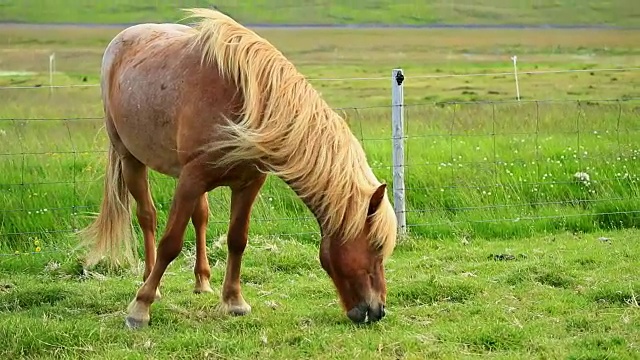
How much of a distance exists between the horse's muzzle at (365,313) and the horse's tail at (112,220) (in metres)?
1.93

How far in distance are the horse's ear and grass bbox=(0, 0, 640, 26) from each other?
1161 cm

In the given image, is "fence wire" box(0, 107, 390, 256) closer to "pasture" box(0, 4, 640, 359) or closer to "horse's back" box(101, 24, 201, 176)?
"pasture" box(0, 4, 640, 359)

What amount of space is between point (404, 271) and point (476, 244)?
1.10 meters

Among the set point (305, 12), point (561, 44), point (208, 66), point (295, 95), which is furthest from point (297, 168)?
point (305, 12)

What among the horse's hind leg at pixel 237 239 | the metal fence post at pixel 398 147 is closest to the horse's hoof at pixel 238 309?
the horse's hind leg at pixel 237 239

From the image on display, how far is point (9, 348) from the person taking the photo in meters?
3.85

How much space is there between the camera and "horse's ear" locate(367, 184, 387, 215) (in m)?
3.89

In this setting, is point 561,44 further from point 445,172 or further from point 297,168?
point 297,168

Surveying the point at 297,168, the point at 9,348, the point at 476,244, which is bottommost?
the point at 476,244

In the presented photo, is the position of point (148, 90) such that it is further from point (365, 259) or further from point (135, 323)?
point (365, 259)

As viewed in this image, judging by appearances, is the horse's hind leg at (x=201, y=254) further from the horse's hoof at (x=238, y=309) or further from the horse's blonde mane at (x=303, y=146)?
the horse's blonde mane at (x=303, y=146)

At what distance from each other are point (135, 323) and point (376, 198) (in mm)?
1489

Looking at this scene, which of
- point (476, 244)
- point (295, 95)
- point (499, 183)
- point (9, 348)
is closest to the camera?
point (9, 348)

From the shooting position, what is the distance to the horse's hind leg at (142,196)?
514cm
